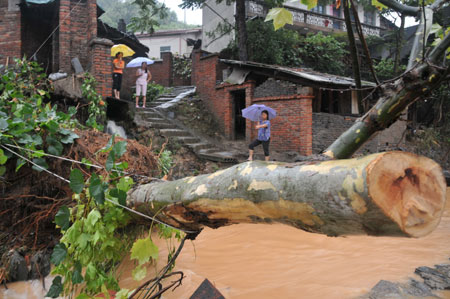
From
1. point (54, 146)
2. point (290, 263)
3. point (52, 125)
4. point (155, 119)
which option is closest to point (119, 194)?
point (54, 146)

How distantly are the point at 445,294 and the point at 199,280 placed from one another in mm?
2340

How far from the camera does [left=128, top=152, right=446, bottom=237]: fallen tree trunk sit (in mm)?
1179

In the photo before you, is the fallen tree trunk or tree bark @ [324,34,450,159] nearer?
the fallen tree trunk

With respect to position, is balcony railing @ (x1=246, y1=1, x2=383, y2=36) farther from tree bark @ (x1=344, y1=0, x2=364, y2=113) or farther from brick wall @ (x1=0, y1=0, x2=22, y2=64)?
tree bark @ (x1=344, y1=0, x2=364, y2=113)

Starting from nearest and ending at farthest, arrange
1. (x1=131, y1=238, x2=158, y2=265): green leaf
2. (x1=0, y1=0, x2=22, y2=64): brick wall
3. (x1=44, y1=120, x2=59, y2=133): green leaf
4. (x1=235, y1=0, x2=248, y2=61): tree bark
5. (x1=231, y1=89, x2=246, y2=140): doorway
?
(x1=131, y1=238, x2=158, y2=265): green leaf < (x1=44, y1=120, x2=59, y2=133): green leaf < (x1=0, y1=0, x2=22, y2=64): brick wall < (x1=231, y1=89, x2=246, y2=140): doorway < (x1=235, y1=0, x2=248, y2=61): tree bark

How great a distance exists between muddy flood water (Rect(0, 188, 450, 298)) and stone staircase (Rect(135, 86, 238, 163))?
→ 432 cm

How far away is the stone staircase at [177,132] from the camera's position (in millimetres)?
9328

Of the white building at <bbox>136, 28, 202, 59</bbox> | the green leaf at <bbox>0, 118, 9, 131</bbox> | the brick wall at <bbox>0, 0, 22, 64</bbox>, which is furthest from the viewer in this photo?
the white building at <bbox>136, 28, 202, 59</bbox>

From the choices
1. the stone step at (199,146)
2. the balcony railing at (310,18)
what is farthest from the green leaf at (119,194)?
the balcony railing at (310,18)

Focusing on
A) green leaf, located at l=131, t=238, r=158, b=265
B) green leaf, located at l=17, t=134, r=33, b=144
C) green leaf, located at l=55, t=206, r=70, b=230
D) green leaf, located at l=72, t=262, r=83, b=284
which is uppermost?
green leaf, located at l=17, t=134, r=33, b=144

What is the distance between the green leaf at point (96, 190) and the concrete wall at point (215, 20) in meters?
15.7

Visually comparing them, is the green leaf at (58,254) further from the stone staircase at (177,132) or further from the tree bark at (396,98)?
the stone staircase at (177,132)

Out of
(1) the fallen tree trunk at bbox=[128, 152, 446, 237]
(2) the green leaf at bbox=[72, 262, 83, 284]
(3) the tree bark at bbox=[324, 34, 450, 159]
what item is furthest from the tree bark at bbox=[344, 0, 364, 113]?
(2) the green leaf at bbox=[72, 262, 83, 284]

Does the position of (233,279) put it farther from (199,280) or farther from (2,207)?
(2,207)
